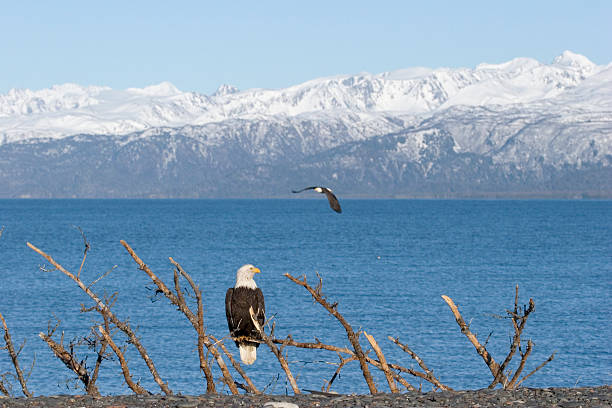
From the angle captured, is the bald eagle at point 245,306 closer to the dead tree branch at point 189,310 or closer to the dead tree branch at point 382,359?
the dead tree branch at point 189,310

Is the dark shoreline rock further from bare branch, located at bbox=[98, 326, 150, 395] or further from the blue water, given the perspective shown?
the blue water

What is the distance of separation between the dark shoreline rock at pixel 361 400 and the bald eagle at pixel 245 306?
2.22 m

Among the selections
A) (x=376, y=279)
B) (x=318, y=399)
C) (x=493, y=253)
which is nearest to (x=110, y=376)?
(x=318, y=399)

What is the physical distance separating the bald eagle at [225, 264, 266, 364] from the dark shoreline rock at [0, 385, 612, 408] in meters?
2.22

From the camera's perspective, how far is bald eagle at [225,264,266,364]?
15.5 meters

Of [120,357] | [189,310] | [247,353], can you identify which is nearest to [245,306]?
[247,353]

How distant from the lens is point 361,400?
1295 centimetres

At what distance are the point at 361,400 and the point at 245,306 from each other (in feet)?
11.3

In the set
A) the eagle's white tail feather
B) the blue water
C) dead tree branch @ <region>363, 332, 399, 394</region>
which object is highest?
dead tree branch @ <region>363, 332, 399, 394</region>

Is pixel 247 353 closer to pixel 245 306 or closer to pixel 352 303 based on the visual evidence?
pixel 245 306

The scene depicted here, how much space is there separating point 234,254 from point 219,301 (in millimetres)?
58970

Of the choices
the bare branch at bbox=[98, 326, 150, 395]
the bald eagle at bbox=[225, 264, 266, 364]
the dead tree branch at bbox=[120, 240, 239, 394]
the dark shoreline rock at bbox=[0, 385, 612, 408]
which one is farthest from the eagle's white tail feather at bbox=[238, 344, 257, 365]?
the dark shoreline rock at bbox=[0, 385, 612, 408]

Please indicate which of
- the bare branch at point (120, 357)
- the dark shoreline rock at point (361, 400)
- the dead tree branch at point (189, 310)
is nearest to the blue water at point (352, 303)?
the dead tree branch at point (189, 310)

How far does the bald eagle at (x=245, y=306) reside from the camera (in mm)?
15523
